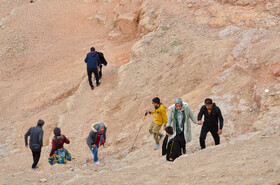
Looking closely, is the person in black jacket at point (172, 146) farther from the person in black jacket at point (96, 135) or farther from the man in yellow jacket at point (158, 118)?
the person in black jacket at point (96, 135)

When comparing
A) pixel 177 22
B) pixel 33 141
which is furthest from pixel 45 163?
pixel 177 22

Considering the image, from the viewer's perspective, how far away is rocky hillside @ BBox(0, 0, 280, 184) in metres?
7.00

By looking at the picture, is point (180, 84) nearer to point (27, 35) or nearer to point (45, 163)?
point (45, 163)

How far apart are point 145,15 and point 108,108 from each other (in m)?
6.32

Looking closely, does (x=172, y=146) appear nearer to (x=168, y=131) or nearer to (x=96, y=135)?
(x=168, y=131)

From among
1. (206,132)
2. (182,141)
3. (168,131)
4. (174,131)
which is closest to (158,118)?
(174,131)

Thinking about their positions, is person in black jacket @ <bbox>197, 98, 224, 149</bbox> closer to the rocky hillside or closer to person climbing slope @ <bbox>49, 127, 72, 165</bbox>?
the rocky hillside

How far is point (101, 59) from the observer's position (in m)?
14.5

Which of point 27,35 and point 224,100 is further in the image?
point 27,35

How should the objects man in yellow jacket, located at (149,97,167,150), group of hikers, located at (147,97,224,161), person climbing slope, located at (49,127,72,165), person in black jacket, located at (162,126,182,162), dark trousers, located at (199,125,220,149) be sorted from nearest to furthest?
person in black jacket, located at (162,126,182,162) → group of hikers, located at (147,97,224,161) → dark trousers, located at (199,125,220,149) → man in yellow jacket, located at (149,97,167,150) → person climbing slope, located at (49,127,72,165)

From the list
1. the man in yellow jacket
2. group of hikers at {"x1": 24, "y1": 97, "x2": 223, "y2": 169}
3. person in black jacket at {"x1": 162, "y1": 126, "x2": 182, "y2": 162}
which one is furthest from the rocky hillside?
the man in yellow jacket

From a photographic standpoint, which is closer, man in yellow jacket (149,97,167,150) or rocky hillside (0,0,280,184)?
rocky hillside (0,0,280,184)

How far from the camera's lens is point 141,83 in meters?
13.0

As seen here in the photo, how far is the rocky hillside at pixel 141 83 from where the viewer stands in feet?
23.0
